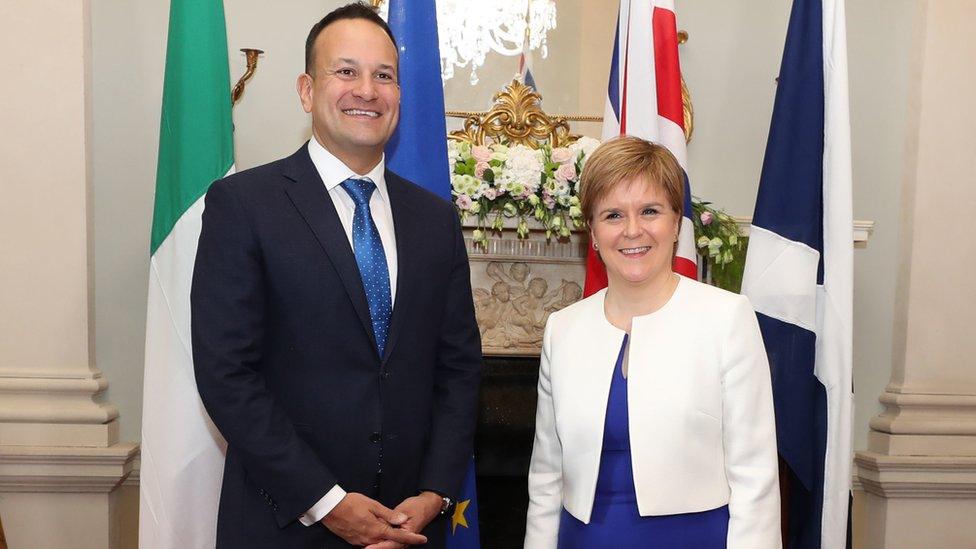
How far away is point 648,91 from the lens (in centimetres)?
308

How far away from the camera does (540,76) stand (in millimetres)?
3951

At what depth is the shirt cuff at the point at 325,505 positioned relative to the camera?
197cm

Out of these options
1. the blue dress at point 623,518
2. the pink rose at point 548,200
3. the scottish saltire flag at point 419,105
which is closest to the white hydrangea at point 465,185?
the pink rose at point 548,200

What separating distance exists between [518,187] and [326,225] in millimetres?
1421

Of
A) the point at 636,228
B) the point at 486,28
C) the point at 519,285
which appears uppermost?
the point at 486,28

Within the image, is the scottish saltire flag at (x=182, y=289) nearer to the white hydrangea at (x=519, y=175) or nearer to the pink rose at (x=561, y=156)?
the white hydrangea at (x=519, y=175)

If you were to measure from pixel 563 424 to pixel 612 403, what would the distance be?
0.38 feet

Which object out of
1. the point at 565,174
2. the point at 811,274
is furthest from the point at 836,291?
the point at 565,174

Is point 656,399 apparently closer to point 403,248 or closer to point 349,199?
point 403,248

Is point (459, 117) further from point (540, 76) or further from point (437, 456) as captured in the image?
point (437, 456)

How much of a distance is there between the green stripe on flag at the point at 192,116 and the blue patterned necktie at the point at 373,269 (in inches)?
39.4

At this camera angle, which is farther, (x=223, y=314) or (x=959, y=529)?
(x=959, y=529)

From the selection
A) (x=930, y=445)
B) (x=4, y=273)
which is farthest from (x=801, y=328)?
(x=4, y=273)

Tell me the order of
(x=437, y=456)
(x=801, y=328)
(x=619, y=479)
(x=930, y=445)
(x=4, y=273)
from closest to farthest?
(x=619, y=479), (x=437, y=456), (x=801, y=328), (x=4, y=273), (x=930, y=445)
